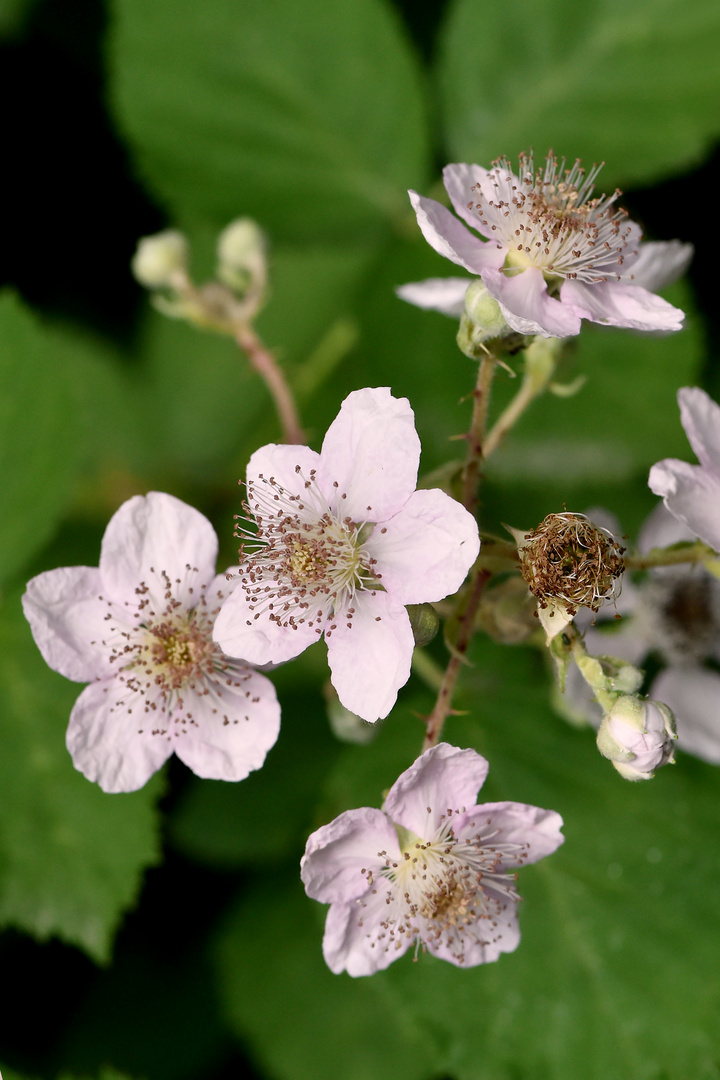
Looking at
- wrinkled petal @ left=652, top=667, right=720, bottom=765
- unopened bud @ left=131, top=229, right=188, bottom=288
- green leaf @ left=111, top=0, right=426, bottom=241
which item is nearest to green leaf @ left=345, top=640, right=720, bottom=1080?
wrinkled petal @ left=652, top=667, right=720, bottom=765

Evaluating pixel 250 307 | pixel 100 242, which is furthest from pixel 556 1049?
pixel 100 242

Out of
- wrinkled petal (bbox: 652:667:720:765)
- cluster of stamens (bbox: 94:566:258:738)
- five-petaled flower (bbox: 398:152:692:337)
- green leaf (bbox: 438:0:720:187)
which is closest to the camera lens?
five-petaled flower (bbox: 398:152:692:337)

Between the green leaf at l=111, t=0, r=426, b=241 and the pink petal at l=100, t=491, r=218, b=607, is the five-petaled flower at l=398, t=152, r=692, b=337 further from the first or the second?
the green leaf at l=111, t=0, r=426, b=241

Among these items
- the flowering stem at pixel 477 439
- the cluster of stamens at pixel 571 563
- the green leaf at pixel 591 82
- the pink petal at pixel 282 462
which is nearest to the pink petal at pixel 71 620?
the pink petal at pixel 282 462

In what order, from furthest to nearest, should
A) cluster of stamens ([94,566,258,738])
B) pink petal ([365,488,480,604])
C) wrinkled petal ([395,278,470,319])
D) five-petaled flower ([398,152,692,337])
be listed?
wrinkled petal ([395,278,470,319]) < cluster of stamens ([94,566,258,738]) < five-petaled flower ([398,152,692,337]) < pink petal ([365,488,480,604])

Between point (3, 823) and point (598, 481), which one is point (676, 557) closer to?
point (598, 481)

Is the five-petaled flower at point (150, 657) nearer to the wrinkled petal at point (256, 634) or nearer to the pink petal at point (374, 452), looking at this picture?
the wrinkled petal at point (256, 634)

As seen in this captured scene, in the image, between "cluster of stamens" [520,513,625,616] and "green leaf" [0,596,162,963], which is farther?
"green leaf" [0,596,162,963]
